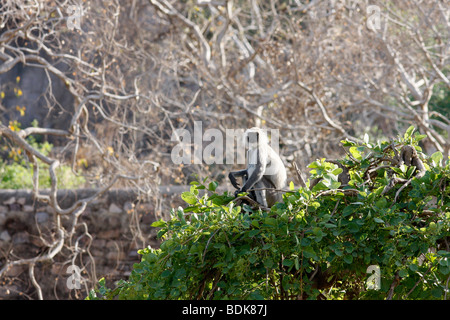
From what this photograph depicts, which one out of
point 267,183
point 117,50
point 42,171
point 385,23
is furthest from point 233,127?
point 267,183

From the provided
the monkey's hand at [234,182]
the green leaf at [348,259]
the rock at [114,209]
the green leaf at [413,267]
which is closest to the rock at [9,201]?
the rock at [114,209]

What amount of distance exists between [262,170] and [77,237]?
16.2 ft

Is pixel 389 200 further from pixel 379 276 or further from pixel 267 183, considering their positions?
pixel 267 183

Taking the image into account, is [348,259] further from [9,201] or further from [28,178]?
[28,178]

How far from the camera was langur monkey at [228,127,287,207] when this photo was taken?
3.44 m

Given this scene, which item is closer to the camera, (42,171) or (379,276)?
(379,276)

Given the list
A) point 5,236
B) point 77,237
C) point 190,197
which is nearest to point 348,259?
point 190,197

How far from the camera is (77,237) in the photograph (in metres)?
7.70

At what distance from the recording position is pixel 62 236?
6105 mm

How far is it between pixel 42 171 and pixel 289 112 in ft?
13.7

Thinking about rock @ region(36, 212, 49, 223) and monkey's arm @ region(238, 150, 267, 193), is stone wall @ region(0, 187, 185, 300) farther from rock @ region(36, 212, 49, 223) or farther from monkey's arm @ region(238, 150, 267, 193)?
monkey's arm @ region(238, 150, 267, 193)

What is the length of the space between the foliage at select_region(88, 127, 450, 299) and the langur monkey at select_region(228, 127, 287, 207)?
1.19m
